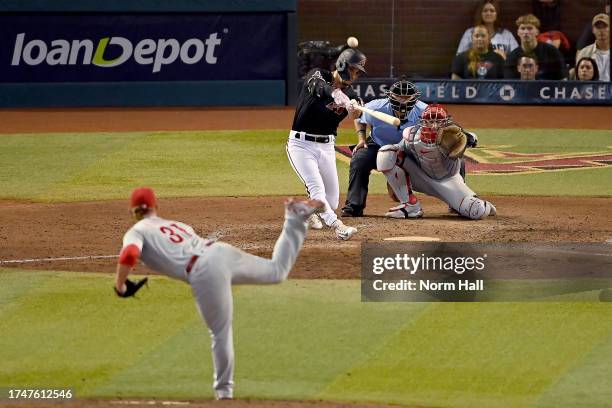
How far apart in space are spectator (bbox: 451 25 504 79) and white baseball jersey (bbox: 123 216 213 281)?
14.1 m

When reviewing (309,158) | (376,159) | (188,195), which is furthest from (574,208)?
(188,195)

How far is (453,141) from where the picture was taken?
39.8ft

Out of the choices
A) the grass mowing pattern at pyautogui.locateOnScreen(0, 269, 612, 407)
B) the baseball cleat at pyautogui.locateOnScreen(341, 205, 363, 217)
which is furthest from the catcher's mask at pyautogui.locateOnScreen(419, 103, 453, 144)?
the grass mowing pattern at pyautogui.locateOnScreen(0, 269, 612, 407)

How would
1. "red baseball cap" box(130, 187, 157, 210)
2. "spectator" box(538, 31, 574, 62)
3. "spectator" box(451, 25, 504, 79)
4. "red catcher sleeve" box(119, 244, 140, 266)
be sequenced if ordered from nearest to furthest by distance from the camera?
1. "red catcher sleeve" box(119, 244, 140, 266)
2. "red baseball cap" box(130, 187, 157, 210)
3. "spectator" box(451, 25, 504, 79)
4. "spectator" box(538, 31, 574, 62)

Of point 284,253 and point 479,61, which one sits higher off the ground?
point 479,61

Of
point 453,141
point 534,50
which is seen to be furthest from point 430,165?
point 534,50

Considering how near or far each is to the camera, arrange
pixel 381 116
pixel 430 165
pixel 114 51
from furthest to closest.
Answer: pixel 114 51 < pixel 430 165 < pixel 381 116

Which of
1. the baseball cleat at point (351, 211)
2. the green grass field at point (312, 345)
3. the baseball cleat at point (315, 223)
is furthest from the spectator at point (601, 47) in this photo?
the green grass field at point (312, 345)

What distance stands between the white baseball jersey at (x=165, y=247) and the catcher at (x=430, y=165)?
18.0 ft

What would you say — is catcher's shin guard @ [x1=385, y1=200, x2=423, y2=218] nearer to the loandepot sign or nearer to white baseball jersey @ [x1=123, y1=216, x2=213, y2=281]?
white baseball jersey @ [x1=123, y1=216, x2=213, y2=281]

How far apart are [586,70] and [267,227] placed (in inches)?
405

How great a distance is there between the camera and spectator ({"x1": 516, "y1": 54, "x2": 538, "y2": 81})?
20.4 meters

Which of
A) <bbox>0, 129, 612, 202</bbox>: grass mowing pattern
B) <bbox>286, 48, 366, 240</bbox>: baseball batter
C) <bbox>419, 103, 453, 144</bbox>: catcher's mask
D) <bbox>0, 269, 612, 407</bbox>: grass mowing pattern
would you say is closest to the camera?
<bbox>0, 269, 612, 407</bbox>: grass mowing pattern

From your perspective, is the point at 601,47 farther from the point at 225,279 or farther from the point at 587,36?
the point at 225,279
